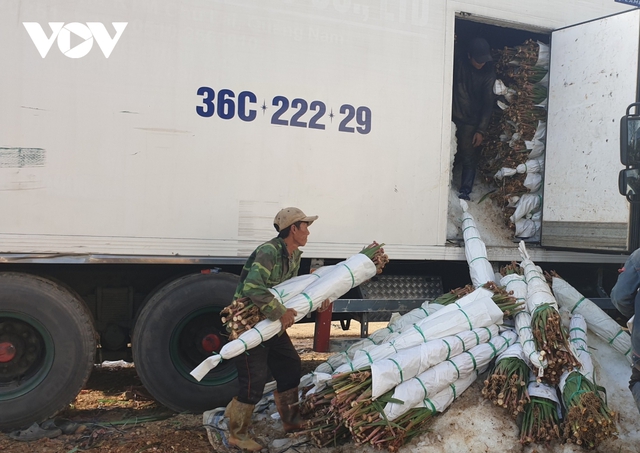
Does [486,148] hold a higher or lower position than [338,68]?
lower

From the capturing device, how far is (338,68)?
4742 millimetres

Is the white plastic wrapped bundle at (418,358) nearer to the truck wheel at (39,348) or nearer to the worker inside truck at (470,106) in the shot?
the worker inside truck at (470,106)

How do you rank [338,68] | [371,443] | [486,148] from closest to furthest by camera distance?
[371,443] → [338,68] → [486,148]

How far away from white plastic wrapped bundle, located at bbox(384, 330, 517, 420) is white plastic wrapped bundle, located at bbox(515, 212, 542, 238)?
142 cm

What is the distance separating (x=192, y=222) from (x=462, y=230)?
2.60 meters

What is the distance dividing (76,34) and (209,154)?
131cm

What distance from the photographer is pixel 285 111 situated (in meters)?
4.61

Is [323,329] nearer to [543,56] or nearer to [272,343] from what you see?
[272,343]

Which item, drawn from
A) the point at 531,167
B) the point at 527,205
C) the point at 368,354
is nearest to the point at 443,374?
the point at 368,354

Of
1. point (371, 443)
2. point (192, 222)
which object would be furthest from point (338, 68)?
point (371, 443)

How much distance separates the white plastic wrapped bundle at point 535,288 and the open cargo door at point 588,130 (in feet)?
1.60

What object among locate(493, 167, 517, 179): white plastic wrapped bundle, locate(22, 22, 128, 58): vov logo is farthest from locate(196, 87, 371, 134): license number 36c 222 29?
locate(493, 167, 517, 179): white plastic wrapped bundle

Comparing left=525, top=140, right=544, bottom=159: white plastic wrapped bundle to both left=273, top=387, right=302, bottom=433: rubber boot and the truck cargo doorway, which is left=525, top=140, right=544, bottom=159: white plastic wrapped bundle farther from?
left=273, top=387, right=302, bottom=433: rubber boot

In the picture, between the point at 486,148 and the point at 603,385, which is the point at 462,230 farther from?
the point at 603,385
